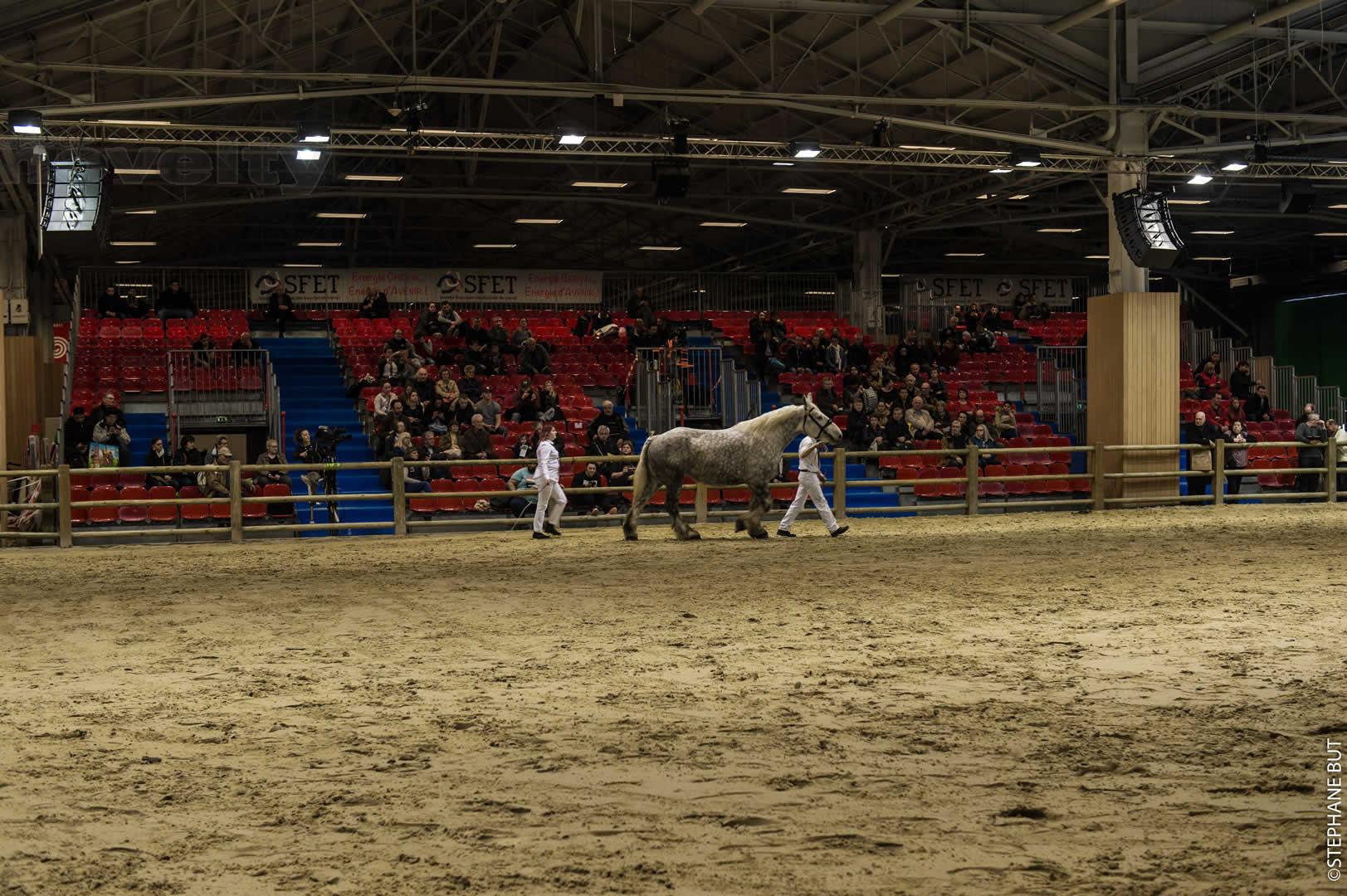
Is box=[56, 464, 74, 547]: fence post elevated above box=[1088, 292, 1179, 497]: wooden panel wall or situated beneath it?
situated beneath

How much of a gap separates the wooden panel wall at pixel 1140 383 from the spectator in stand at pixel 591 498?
8.35 meters

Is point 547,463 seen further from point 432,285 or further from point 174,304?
point 432,285

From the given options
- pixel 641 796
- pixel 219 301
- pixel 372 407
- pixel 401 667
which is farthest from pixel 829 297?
pixel 641 796

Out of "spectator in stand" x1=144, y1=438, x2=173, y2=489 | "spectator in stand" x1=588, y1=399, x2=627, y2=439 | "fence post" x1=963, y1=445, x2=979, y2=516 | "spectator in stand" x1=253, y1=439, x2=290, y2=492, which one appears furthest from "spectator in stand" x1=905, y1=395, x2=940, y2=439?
"spectator in stand" x1=144, y1=438, x2=173, y2=489

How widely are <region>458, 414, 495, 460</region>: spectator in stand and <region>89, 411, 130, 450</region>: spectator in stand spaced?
4996 mm

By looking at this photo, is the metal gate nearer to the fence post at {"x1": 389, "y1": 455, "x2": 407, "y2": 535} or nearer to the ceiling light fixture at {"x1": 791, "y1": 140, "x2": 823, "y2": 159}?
the ceiling light fixture at {"x1": 791, "y1": 140, "x2": 823, "y2": 159}

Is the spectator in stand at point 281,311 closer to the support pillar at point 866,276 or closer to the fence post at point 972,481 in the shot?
the support pillar at point 866,276

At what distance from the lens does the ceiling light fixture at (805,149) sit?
22.9m

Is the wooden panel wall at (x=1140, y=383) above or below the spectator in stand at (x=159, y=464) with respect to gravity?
above

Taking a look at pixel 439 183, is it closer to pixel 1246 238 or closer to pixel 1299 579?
pixel 1246 238

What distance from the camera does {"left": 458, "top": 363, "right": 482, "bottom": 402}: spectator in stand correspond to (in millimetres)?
24156

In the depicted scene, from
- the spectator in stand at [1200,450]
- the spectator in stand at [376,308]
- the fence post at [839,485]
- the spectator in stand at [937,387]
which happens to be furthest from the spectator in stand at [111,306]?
the spectator in stand at [1200,450]

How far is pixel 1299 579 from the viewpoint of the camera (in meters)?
12.2

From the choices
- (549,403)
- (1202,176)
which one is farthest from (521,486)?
(1202,176)
